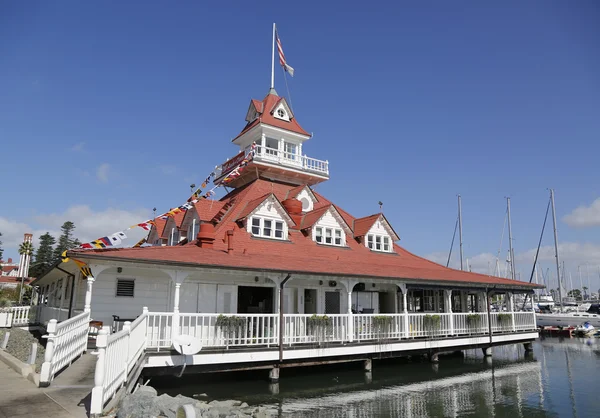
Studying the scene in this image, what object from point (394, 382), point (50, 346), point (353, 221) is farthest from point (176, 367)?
point (353, 221)

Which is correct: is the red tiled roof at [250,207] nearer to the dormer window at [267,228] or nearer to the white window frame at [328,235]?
the dormer window at [267,228]

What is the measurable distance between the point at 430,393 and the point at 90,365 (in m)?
11.3

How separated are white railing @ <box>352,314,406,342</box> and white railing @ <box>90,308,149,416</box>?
30.3 ft

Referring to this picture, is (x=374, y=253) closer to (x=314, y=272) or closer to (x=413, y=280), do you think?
(x=413, y=280)

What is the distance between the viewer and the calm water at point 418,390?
44.7 ft

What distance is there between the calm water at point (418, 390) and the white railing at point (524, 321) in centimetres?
322

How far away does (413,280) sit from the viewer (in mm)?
19922

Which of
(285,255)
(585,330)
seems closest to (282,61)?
(285,255)

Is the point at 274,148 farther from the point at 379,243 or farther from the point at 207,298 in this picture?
the point at 207,298

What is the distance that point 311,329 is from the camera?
17.2 meters

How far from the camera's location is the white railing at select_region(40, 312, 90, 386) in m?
9.63

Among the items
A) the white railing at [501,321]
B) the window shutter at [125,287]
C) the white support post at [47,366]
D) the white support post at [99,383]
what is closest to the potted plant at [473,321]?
the white railing at [501,321]

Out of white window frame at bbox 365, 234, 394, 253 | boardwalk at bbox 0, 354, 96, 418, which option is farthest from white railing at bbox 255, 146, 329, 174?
boardwalk at bbox 0, 354, 96, 418

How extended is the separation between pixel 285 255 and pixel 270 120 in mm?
10553
